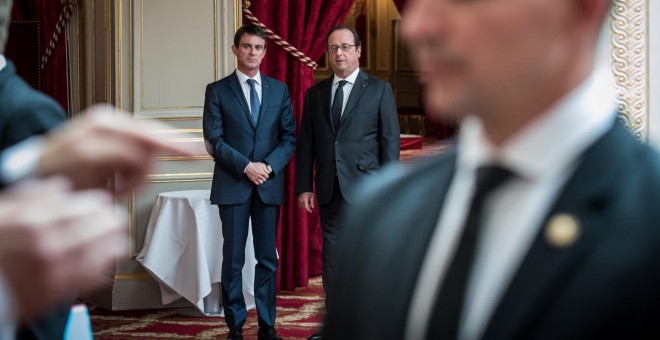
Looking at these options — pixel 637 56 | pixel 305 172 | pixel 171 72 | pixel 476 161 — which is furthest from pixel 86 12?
pixel 476 161

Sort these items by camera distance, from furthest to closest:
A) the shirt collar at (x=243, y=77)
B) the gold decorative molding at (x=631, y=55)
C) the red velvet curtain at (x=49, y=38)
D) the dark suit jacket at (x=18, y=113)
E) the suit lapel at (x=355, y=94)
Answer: the red velvet curtain at (x=49, y=38), the shirt collar at (x=243, y=77), the suit lapel at (x=355, y=94), the gold decorative molding at (x=631, y=55), the dark suit jacket at (x=18, y=113)

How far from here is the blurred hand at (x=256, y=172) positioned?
518cm

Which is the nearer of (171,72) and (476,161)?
(476,161)

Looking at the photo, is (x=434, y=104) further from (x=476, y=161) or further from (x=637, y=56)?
(x=637, y=56)

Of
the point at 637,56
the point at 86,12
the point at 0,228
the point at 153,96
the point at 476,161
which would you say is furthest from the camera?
the point at 86,12

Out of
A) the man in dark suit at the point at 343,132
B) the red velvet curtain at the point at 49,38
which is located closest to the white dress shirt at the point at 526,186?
the man in dark suit at the point at 343,132

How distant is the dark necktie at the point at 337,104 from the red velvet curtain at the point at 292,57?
1416 millimetres

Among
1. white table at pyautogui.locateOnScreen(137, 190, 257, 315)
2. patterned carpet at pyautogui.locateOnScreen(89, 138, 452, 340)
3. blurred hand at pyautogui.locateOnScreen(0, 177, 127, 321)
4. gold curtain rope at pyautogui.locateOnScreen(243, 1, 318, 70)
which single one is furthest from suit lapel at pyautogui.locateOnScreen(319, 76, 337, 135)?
blurred hand at pyautogui.locateOnScreen(0, 177, 127, 321)

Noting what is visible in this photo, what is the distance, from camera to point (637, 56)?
5.13m

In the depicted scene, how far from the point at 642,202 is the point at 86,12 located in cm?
666

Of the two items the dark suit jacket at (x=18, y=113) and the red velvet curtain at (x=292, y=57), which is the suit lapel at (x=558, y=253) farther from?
the red velvet curtain at (x=292, y=57)

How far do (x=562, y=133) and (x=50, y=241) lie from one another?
48cm

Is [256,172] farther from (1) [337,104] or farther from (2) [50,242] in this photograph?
(2) [50,242]

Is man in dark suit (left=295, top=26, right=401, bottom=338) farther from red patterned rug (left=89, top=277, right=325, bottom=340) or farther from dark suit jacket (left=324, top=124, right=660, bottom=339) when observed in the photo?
dark suit jacket (left=324, top=124, right=660, bottom=339)
